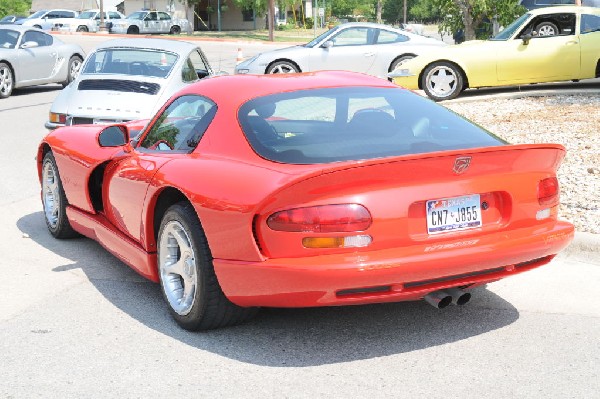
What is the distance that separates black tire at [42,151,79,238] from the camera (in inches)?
296

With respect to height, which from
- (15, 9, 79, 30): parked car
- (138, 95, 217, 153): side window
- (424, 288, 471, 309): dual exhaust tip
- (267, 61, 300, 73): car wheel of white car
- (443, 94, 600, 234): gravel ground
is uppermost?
(138, 95, 217, 153): side window

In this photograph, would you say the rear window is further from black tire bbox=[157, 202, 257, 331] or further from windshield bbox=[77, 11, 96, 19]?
windshield bbox=[77, 11, 96, 19]

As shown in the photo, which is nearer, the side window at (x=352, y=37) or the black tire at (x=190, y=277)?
the black tire at (x=190, y=277)

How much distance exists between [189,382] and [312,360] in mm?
650

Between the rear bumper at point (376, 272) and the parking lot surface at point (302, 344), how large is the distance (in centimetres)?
34

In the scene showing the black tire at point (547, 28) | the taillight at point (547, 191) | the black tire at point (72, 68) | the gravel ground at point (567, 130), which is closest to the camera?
the taillight at point (547, 191)

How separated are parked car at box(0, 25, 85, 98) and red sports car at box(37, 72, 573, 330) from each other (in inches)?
598

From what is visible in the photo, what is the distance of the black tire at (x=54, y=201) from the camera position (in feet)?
24.7

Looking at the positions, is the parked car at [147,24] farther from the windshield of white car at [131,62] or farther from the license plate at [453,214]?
the license plate at [453,214]

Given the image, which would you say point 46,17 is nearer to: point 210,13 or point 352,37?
point 210,13

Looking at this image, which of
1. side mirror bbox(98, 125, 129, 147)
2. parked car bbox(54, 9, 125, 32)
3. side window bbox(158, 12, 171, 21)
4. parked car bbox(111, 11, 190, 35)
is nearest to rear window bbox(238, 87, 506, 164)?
side mirror bbox(98, 125, 129, 147)

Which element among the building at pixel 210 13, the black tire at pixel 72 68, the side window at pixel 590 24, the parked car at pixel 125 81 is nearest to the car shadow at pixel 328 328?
the parked car at pixel 125 81

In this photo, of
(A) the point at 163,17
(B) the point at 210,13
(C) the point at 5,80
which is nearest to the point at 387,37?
(C) the point at 5,80

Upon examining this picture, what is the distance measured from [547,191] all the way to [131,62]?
8489 millimetres
